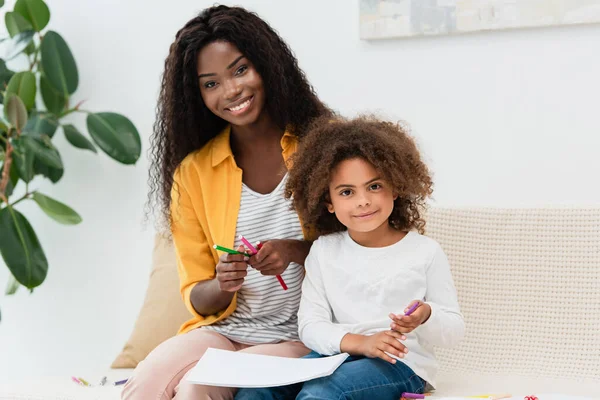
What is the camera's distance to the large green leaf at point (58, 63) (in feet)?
8.98

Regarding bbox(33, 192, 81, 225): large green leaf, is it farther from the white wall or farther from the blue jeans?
the blue jeans

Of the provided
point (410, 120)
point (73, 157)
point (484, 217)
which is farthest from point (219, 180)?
point (73, 157)

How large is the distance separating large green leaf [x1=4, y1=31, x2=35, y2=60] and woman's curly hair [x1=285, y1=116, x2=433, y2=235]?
130cm

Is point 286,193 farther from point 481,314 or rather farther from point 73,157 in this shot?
point 73,157

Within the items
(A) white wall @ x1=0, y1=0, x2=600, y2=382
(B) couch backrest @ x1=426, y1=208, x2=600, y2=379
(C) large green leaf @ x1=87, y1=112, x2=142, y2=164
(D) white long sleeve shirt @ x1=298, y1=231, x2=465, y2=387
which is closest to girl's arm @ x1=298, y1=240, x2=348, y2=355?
(D) white long sleeve shirt @ x1=298, y1=231, x2=465, y2=387

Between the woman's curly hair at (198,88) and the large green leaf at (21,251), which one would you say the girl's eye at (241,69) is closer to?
the woman's curly hair at (198,88)

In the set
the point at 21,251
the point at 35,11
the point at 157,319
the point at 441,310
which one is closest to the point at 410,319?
the point at 441,310

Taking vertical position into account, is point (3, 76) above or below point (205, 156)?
above

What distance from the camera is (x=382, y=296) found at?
155cm

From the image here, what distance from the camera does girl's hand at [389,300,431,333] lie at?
1.39 m

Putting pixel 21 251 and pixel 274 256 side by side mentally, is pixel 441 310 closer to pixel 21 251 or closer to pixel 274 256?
pixel 274 256

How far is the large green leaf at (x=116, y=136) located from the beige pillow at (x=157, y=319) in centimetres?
53

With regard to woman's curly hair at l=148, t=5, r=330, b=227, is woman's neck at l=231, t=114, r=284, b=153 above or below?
below

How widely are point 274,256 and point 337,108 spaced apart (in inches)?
41.1
